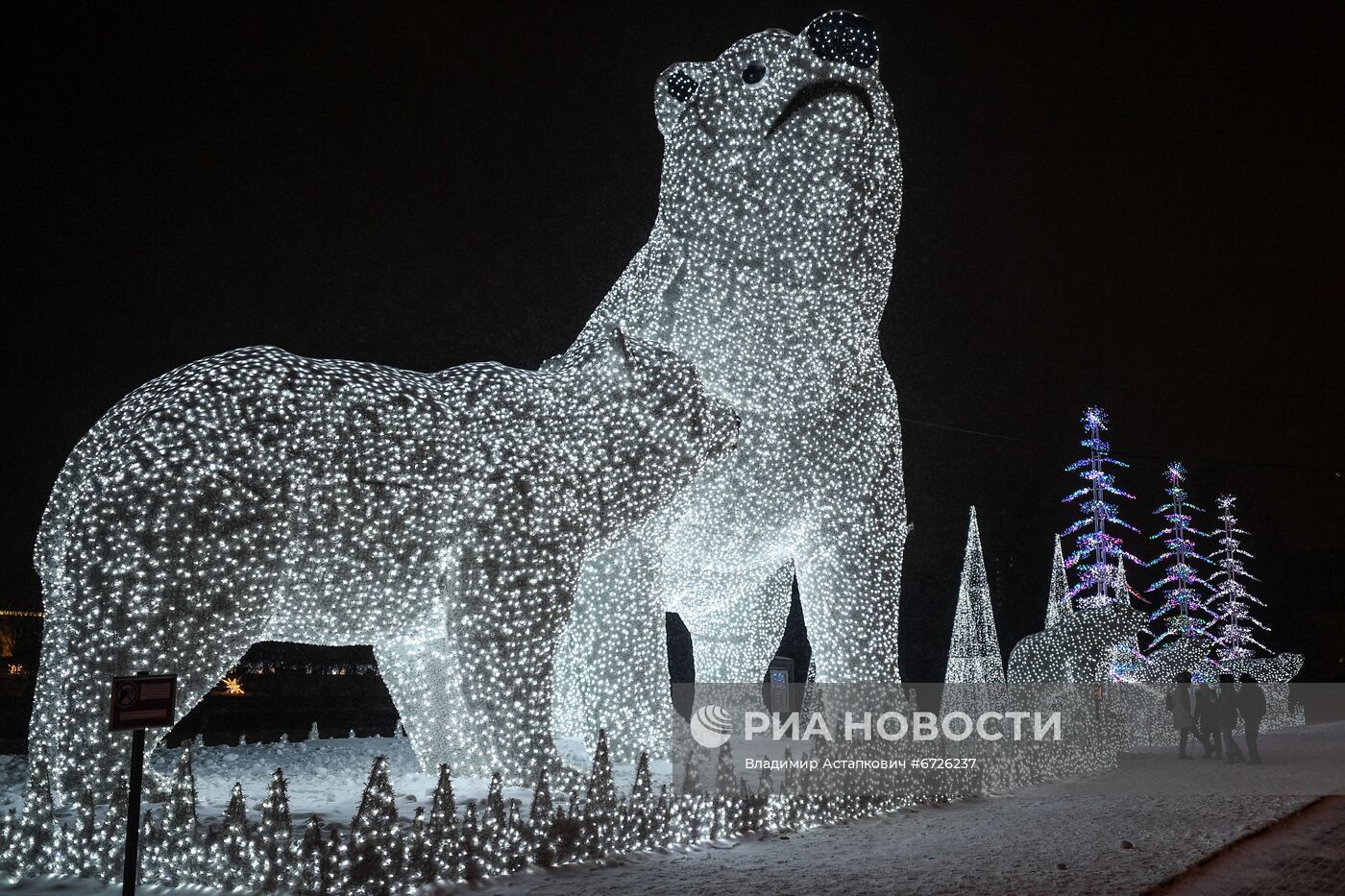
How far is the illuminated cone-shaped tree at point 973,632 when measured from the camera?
1397 centimetres

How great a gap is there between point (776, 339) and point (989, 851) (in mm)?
3494

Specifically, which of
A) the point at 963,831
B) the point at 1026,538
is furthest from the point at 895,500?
the point at 1026,538

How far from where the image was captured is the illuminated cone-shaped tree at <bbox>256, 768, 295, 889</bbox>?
14.1ft

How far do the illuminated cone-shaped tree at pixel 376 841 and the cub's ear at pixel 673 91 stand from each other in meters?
4.93

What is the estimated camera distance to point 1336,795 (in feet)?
27.0

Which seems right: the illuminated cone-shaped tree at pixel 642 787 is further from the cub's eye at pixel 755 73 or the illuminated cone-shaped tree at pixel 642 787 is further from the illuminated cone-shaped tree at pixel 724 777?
the cub's eye at pixel 755 73

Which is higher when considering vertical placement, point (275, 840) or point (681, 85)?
point (681, 85)

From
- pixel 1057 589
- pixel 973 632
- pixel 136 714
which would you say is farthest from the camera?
pixel 1057 589

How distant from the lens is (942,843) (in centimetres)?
598

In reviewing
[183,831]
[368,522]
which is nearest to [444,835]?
[183,831]

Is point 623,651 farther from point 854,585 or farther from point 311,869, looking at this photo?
point 311,869

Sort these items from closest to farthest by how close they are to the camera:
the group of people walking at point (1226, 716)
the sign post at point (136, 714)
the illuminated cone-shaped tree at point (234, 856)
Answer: the sign post at point (136, 714)
the illuminated cone-shaped tree at point (234, 856)
the group of people walking at point (1226, 716)

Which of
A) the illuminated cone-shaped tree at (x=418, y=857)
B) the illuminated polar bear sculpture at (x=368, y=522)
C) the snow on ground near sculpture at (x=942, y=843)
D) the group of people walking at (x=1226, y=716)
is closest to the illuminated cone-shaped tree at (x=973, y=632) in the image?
the group of people walking at (x=1226, y=716)

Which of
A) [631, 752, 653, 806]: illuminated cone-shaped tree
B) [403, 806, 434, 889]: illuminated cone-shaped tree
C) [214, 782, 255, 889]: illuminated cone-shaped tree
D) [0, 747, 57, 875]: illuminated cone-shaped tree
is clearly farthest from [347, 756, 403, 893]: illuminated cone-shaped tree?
[631, 752, 653, 806]: illuminated cone-shaped tree
